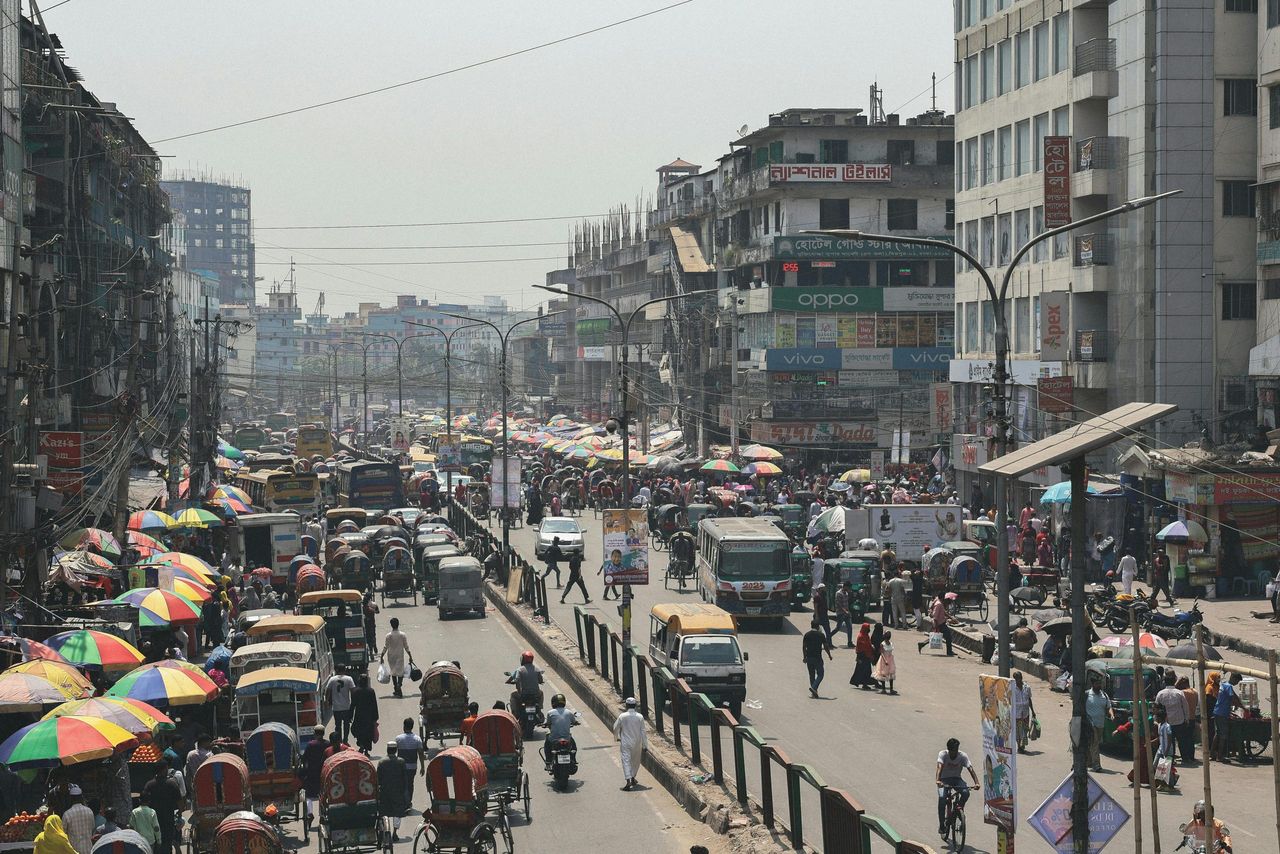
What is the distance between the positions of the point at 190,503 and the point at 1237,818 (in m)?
32.8

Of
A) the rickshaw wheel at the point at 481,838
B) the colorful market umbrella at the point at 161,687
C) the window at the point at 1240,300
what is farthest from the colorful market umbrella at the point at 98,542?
the window at the point at 1240,300

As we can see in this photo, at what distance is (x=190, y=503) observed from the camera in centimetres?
4462

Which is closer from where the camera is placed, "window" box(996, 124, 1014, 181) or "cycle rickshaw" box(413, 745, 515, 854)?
"cycle rickshaw" box(413, 745, 515, 854)

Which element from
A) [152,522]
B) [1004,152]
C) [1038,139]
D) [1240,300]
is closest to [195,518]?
[152,522]

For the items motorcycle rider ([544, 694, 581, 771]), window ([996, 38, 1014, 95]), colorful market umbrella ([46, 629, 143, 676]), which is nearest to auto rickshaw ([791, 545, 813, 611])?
motorcycle rider ([544, 694, 581, 771])

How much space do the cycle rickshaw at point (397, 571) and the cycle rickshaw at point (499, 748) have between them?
23.7 metres

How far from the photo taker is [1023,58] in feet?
169

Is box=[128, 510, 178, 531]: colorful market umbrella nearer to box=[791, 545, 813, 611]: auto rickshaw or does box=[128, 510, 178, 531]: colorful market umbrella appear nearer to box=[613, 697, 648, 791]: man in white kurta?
box=[791, 545, 813, 611]: auto rickshaw

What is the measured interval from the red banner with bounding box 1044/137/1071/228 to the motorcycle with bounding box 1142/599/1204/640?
18712 millimetres

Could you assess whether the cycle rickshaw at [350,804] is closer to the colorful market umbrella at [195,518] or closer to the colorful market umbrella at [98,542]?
the colorful market umbrella at [98,542]

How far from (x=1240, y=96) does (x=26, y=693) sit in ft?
118

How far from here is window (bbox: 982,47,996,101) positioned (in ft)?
178

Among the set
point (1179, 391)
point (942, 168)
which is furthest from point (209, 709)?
point (942, 168)

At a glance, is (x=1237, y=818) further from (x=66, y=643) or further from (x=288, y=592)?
(x=288, y=592)
